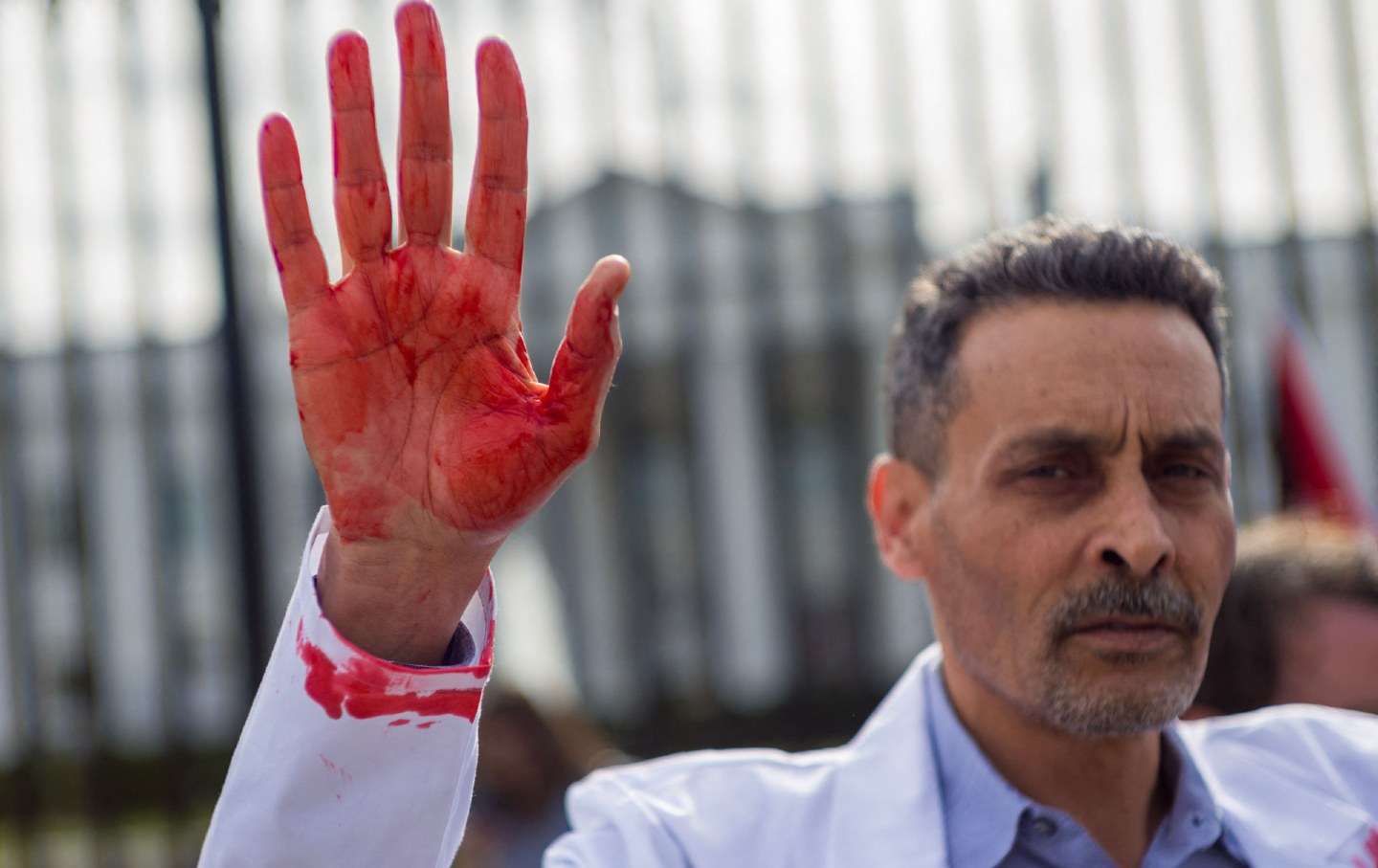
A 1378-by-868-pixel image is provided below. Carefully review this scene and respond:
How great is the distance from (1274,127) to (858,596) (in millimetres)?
2906

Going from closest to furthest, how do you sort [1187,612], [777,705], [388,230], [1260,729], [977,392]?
[388,230]
[1187,612]
[977,392]
[1260,729]
[777,705]

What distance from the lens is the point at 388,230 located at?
159 cm

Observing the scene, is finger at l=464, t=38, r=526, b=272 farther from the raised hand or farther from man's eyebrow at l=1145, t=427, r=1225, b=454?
man's eyebrow at l=1145, t=427, r=1225, b=454

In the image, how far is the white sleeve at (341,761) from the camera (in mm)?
1449

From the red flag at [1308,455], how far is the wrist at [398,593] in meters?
2.89

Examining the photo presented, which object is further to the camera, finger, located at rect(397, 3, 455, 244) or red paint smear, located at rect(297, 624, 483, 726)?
finger, located at rect(397, 3, 455, 244)

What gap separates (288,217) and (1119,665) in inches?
42.8

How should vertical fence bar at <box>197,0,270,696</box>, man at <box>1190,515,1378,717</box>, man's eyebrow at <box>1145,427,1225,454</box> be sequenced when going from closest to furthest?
man's eyebrow at <box>1145,427,1225,454</box>, man at <box>1190,515,1378,717</box>, vertical fence bar at <box>197,0,270,696</box>

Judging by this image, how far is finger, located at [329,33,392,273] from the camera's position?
157cm

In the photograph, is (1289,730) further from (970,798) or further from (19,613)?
(19,613)

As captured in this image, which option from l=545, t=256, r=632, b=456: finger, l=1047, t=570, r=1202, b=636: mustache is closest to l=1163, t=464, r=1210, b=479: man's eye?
l=1047, t=570, r=1202, b=636: mustache

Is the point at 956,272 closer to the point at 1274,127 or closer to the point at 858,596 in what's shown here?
the point at 1274,127

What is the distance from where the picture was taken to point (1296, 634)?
277 cm

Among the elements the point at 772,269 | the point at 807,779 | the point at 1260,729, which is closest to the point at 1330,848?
the point at 1260,729
